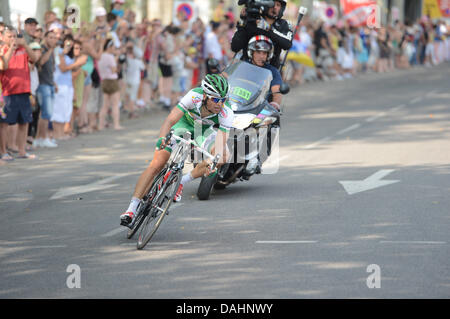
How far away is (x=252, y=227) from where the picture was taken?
954 cm

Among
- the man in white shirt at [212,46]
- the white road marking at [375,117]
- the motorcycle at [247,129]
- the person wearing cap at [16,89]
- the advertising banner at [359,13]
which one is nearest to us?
the motorcycle at [247,129]

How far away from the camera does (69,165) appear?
14.7m

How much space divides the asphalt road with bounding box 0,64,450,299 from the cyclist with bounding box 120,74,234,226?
489mm

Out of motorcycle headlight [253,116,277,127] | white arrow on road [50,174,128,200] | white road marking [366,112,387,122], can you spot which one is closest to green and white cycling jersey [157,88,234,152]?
motorcycle headlight [253,116,277,127]

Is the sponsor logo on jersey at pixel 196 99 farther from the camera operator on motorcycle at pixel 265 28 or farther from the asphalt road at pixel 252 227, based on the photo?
the camera operator on motorcycle at pixel 265 28

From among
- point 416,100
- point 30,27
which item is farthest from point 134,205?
point 416,100

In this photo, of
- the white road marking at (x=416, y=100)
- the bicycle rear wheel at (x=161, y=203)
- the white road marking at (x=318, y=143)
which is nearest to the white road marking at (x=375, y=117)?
the white road marking at (x=416, y=100)

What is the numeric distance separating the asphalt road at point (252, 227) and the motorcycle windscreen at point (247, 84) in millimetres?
1120

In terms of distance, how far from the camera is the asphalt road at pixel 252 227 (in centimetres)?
714

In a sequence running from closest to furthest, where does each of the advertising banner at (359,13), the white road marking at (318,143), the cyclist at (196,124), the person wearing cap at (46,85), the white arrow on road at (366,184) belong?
1. the cyclist at (196,124)
2. the white arrow on road at (366,184)
3. the person wearing cap at (46,85)
4. the white road marking at (318,143)
5. the advertising banner at (359,13)

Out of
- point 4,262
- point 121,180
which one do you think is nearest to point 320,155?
point 121,180

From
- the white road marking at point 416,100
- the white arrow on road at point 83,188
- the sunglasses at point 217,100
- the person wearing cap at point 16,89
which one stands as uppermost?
the sunglasses at point 217,100

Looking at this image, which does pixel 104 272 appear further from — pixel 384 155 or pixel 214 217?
pixel 384 155

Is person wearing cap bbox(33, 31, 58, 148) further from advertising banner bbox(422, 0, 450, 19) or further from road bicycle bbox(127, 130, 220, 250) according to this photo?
advertising banner bbox(422, 0, 450, 19)
